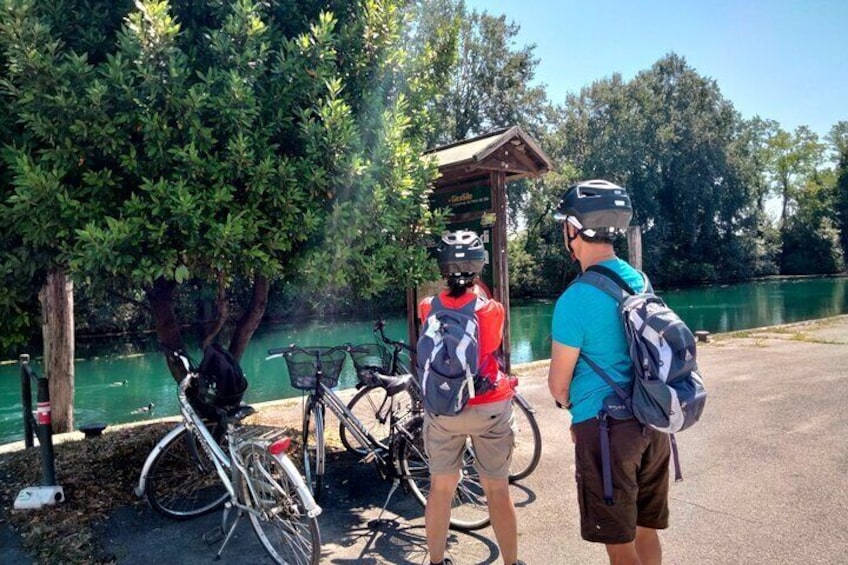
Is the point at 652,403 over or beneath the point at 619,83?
beneath

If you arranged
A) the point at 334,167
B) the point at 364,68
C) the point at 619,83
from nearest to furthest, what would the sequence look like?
1. the point at 334,167
2. the point at 364,68
3. the point at 619,83

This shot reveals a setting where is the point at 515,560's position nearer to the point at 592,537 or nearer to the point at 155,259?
the point at 592,537

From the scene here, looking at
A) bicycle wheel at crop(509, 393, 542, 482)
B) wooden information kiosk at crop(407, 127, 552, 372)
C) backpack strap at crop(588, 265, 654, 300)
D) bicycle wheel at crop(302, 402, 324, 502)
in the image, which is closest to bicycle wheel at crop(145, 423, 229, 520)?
bicycle wheel at crop(302, 402, 324, 502)

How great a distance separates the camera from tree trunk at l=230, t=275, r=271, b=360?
5.16m

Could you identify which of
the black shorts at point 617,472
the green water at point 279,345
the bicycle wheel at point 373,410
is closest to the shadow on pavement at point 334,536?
the bicycle wheel at point 373,410

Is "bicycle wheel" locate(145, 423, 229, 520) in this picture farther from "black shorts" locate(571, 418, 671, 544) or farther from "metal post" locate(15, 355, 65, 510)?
"black shorts" locate(571, 418, 671, 544)

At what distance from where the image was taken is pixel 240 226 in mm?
3842

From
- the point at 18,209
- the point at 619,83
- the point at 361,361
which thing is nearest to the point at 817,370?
the point at 361,361

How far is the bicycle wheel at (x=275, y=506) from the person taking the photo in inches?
129

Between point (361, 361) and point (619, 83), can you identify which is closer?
point (361, 361)

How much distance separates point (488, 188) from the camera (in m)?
5.59

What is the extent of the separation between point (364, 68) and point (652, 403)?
3.48m

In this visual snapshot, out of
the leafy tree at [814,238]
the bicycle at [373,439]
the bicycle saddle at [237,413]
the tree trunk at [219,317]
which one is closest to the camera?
the bicycle saddle at [237,413]

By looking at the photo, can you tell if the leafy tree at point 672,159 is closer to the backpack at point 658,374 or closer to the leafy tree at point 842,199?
the leafy tree at point 842,199
